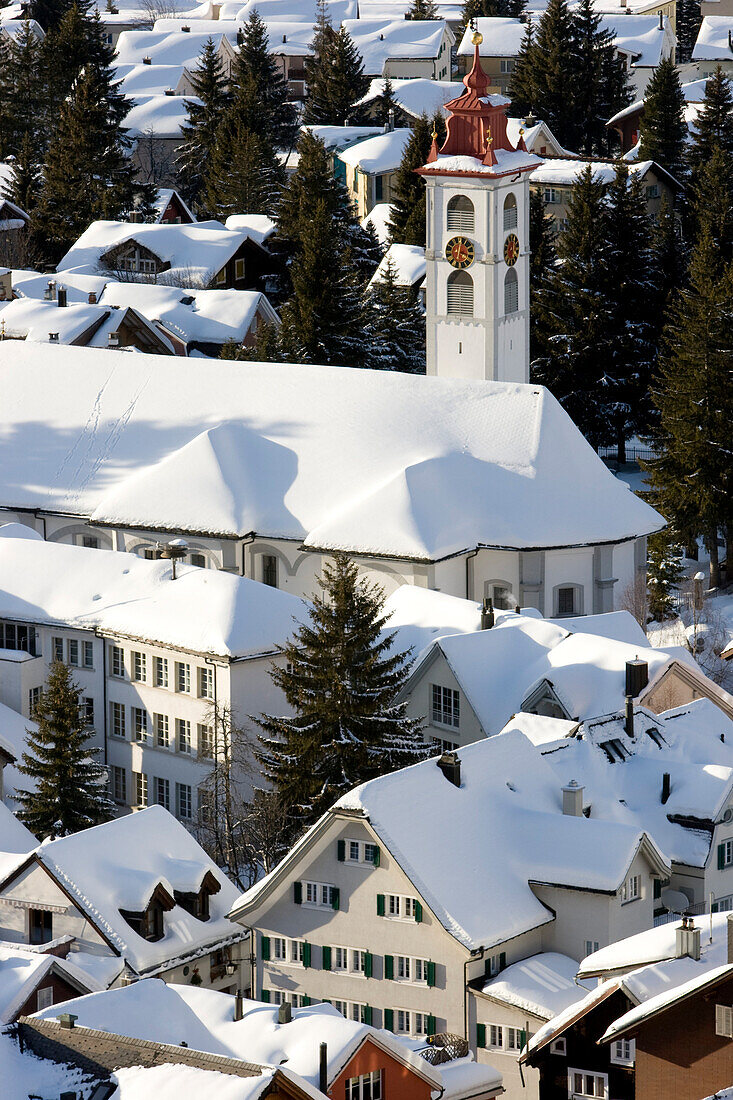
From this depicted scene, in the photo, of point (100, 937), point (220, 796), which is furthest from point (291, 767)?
point (100, 937)

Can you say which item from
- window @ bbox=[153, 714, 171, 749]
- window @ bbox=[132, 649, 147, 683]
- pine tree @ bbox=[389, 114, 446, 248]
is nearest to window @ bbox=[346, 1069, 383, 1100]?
window @ bbox=[153, 714, 171, 749]

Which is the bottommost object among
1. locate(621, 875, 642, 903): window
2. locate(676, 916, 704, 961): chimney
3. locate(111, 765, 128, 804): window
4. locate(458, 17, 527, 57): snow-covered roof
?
locate(111, 765, 128, 804): window

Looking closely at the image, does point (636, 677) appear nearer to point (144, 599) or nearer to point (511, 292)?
point (144, 599)

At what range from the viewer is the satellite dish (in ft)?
157

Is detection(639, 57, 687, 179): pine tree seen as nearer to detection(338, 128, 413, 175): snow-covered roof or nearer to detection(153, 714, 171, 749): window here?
detection(338, 128, 413, 175): snow-covered roof

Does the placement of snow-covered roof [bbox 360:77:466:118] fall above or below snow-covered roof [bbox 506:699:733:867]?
below

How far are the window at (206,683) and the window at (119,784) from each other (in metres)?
2.91

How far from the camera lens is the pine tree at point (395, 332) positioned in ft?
291

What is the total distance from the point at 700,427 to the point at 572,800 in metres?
33.1

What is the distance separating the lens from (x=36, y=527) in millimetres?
68938

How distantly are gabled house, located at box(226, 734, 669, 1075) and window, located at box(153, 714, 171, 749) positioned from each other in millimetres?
12044

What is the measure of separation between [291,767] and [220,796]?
13.5 ft

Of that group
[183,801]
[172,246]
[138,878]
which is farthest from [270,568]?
[172,246]

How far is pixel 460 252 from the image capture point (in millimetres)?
73500
